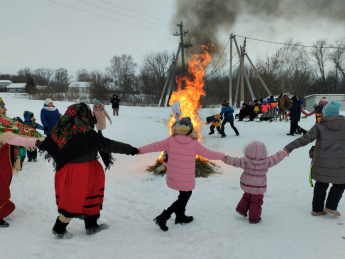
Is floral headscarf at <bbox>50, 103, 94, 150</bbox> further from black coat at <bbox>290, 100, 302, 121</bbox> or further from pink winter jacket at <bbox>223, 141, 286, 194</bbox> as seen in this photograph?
black coat at <bbox>290, 100, 302, 121</bbox>

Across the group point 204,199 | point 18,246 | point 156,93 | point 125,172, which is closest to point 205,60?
point 125,172

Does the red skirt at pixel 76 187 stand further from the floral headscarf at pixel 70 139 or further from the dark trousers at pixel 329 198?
the dark trousers at pixel 329 198

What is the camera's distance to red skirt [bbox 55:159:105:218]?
10.5 feet

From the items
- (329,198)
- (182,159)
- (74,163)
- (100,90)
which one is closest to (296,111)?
(329,198)

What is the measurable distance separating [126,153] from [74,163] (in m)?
0.66

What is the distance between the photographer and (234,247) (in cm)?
322

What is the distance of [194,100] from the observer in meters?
7.67

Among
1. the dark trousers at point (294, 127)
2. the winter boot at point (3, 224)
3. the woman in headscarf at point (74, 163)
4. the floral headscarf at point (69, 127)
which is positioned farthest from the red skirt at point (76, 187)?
the dark trousers at point (294, 127)

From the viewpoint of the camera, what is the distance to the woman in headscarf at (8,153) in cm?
359

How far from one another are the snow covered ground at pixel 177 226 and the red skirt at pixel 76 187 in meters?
0.41

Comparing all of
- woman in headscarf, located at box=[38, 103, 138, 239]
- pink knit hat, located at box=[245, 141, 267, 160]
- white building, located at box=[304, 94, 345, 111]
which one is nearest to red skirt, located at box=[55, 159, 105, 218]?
woman in headscarf, located at box=[38, 103, 138, 239]

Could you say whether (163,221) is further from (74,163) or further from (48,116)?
(48,116)

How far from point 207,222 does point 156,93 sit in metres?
42.5

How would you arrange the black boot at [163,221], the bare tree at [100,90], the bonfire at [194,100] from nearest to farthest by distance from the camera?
the black boot at [163,221] → the bonfire at [194,100] → the bare tree at [100,90]
